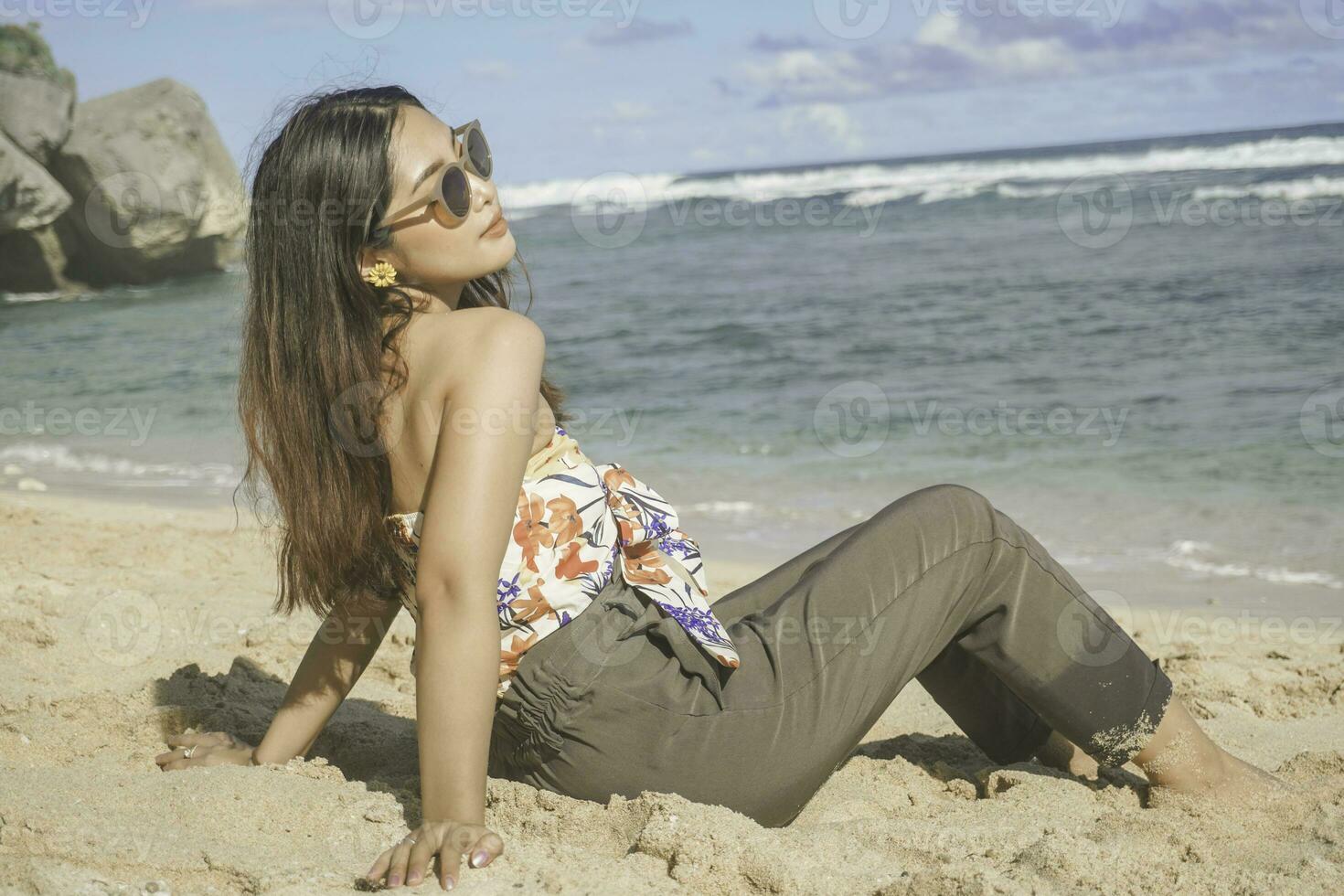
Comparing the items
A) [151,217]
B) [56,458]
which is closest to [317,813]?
[56,458]

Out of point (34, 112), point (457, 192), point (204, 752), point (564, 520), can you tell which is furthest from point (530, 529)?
point (34, 112)

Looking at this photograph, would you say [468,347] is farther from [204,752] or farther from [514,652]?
[204,752]

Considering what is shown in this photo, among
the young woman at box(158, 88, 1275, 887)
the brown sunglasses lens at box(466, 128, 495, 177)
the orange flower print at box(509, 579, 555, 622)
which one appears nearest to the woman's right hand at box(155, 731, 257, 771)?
the young woman at box(158, 88, 1275, 887)

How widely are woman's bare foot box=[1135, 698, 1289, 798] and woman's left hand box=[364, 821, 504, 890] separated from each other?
4.02ft

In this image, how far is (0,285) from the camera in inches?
689

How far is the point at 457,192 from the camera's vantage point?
191 cm

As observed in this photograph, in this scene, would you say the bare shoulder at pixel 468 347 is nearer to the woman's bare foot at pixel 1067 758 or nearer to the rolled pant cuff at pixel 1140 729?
the rolled pant cuff at pixel 1140 729

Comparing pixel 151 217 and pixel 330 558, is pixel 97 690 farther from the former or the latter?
pixel 151 217

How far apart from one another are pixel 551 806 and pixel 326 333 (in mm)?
893

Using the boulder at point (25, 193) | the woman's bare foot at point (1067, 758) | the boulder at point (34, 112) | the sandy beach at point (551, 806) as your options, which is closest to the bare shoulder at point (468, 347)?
the sandy beach at point (551, 806)

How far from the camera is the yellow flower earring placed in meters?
1.89

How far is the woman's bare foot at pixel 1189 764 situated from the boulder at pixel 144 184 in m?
17.2

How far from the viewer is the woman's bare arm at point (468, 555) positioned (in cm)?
169

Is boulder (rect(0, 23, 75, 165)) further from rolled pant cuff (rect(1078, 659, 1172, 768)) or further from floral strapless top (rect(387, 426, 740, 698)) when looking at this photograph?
rolled pant cuff (rect(1078, 659, 1172, 768))
